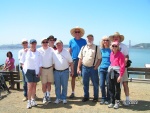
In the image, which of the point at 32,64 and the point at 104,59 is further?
the point at 104,59

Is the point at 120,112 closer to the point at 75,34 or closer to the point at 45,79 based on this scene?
the point at 45,79

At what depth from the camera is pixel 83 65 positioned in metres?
6.95

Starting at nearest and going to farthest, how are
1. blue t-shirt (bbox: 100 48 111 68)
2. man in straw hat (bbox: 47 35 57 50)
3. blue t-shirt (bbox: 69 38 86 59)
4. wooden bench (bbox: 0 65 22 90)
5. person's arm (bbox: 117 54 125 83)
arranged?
1. person's arm (bbox: 117 54 125 83)
2. blue t-shirt (bbox: 100 48 111 68)
3. man in straw hat (bbox: 47 35 57 50)
4. blue t-shirt (bbox: 69 38 86 59)
5. wooden bench (bbox: 0 65 22 90)

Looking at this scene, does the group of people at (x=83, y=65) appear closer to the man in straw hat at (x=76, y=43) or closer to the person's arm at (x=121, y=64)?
→ the person's arm at (x=121, y=64)

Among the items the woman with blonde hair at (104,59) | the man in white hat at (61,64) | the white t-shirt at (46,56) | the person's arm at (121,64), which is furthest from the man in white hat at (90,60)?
the white t-shirt at (46,56)

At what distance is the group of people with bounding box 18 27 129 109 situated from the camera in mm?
6320

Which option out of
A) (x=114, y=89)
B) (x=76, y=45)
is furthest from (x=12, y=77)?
(x=114, y=89)

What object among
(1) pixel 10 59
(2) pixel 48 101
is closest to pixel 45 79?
(2) pixel 48 101

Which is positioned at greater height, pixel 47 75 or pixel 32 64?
pixel 32 64

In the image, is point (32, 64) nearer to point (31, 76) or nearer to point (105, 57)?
point (31, 76)

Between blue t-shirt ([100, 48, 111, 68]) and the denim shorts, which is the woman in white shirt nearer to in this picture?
the denim shorts

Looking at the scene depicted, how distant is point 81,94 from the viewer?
8.28 meters

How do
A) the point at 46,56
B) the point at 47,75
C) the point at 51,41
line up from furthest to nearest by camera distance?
the point at 51,41 → the point at 47,75 → the point at 46,56

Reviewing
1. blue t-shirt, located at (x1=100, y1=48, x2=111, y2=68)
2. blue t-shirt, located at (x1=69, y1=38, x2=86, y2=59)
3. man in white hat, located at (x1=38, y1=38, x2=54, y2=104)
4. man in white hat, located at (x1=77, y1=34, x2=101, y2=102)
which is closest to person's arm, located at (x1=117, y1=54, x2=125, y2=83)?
blue t-shirt, located at (x1=100, y1=48, x2=111, y2=68)
